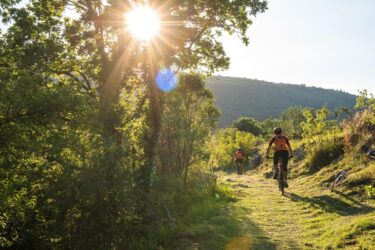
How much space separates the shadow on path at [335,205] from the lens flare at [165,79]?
20.4ft

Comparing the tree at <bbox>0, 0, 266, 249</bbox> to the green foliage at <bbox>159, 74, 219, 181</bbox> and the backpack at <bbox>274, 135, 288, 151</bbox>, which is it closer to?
the green foliage at <bbox>159, 74, 219, 181</bbox>

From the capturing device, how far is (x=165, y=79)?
15375 mm

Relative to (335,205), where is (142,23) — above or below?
above

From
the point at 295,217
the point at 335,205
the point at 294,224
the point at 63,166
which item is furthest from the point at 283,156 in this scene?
the point at 63,166

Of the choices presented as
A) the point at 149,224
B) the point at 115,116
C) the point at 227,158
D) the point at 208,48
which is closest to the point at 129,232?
the point at 149,224

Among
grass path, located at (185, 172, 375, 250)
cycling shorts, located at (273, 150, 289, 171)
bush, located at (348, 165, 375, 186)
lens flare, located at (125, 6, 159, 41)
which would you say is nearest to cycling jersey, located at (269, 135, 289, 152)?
cycling shorts, located at (273, 150, 289, 171)

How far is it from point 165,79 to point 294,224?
7.75 m

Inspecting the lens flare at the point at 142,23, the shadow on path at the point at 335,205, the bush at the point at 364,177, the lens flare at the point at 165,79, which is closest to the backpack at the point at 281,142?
the shadow on path at the point at 335,205

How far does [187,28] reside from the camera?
14.3 meters

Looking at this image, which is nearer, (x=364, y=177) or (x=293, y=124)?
(x=364, y=177)

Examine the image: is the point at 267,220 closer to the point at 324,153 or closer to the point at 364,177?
the point at 364,177

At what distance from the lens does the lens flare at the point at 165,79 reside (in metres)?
14.6

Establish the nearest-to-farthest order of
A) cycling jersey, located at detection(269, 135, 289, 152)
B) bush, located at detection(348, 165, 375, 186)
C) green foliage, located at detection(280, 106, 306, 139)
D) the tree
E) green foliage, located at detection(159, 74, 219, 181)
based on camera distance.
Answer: the tree
bush, located at detection(348, 165, 375, 186)
cycling jersey, located at detection(269, 135, 289, 152)
green foliage, located at detection(159, 74, 219, 181)
green foliage, located at detection(280, 106, 306, 139)

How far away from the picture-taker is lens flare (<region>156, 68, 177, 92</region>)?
14617 mm
